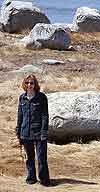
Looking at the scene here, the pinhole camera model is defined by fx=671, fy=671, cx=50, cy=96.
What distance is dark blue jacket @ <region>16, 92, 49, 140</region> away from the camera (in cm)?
1241

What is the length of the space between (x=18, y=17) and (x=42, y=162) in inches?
1031

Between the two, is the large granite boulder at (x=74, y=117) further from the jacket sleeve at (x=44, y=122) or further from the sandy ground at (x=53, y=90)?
the jacket sleeve at (x=44, y=122)

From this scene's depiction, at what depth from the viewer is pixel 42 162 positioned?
12.7 metres

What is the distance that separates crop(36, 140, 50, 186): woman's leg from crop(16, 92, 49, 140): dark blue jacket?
0.58 feet

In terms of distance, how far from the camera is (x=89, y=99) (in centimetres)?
1683

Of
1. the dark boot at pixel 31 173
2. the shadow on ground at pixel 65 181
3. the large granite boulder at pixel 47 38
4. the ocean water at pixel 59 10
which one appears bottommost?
the ocean water at pixel 59 10

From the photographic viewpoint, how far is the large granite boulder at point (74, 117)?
1651 centimetres

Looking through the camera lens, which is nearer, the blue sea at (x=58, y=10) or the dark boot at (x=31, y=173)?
the dark boot at (x=31, y=173)

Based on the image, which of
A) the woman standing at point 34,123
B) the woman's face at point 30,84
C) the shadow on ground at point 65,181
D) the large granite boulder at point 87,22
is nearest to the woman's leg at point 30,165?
the woman standing at point 34,123

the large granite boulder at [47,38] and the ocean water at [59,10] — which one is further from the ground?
the large granite boulder at [47,38]

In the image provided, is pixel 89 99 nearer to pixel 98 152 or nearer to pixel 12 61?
pixel 98 152

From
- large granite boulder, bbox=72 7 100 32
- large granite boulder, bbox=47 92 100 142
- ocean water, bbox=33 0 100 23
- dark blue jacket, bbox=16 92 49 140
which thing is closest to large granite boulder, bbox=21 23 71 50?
large granite boulder, bbox=72 7 100 32

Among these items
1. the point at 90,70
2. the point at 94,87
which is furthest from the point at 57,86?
the point at 90,70

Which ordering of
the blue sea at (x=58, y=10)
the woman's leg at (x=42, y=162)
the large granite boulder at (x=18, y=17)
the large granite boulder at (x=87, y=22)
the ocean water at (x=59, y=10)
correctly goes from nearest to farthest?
the woman's leg at (x=42, y=162), the large granite boulder at (x=18, y=17), the large granite boulder at (x=87, y=22), the blue sea at (x=58, y=10), the ocean water at (x=59, y=10)
